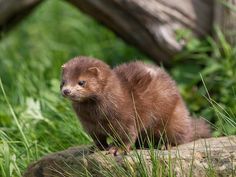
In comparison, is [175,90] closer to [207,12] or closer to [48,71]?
[207,12]

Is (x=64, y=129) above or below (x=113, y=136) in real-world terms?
below

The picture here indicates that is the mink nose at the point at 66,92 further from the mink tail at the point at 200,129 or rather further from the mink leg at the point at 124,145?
the mink tail at the point at 200,129

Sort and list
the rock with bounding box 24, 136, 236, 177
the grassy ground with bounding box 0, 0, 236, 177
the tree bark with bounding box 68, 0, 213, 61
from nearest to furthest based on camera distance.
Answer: the rock with bounding box 24, 136, 236, 177 → the grassy ground with bounding box 0, 0, 236, 177 → the tree bark with bounding box 68, 0, 213, 61

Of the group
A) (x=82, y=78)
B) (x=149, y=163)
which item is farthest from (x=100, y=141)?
(x=149, y=163)

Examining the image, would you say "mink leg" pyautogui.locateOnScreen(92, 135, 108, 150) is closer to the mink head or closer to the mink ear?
the mink head

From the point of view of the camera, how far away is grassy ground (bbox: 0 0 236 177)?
5852 mm

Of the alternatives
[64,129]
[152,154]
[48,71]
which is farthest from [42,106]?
[152,154]

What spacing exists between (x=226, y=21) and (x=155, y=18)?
2.39ft

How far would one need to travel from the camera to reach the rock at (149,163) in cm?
452

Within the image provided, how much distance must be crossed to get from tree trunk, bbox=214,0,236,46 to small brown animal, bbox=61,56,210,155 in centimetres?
191

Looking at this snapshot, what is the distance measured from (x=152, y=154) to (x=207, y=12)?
345cm

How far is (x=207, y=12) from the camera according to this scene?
25.2 feet

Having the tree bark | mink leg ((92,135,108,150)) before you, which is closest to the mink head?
mink leg ((92,135,108,150))

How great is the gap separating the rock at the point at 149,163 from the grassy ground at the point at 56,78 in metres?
0.21
